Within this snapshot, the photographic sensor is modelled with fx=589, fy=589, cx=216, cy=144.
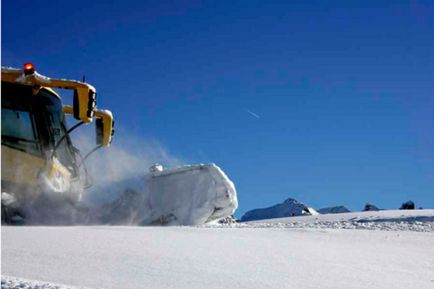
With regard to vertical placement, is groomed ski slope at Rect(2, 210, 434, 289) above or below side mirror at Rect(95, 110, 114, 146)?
below

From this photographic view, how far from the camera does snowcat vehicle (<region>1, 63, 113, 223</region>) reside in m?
8.78

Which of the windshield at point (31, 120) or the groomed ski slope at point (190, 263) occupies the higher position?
the windshield at point (31, 120)

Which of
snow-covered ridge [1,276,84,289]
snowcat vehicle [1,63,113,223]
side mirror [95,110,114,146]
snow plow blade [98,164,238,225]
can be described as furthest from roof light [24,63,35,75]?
snow-covered ridge [1,276,84,289]

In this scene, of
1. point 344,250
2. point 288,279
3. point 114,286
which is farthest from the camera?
point 344,250

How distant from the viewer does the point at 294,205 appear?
13088 cm

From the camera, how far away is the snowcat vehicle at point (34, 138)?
28.8 feet

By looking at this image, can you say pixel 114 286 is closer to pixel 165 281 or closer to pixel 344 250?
pixel 165 281

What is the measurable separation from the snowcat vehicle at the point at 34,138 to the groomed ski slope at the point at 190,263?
2.68m

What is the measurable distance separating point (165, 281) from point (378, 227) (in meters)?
9.66

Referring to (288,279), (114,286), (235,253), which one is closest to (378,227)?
(235,253)

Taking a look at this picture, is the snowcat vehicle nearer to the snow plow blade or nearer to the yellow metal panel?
the yellow metal panel

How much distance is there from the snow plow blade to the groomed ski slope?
3674mm

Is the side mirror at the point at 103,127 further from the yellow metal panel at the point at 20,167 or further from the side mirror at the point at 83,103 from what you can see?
the yellow metal panel at the point at 20,167

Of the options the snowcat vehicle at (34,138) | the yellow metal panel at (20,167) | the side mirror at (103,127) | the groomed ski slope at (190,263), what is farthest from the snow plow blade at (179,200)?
the groomed ski slope at (190,263)
